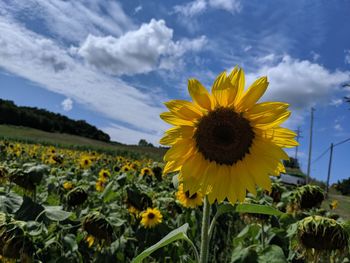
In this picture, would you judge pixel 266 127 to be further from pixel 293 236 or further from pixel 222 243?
pixel 222 243

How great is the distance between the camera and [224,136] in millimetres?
1844

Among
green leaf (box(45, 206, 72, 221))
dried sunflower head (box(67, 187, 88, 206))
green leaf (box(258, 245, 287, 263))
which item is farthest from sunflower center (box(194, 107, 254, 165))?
dried sunflower head (box(67, 187, 88, 206))

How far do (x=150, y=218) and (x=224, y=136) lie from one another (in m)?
2.76

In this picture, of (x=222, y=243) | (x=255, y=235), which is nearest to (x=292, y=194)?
(x=255, y=235)

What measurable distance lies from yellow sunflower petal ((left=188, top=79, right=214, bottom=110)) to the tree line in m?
52.2

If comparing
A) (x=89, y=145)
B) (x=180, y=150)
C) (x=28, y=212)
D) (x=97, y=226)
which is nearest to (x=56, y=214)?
(x=28, y=212)

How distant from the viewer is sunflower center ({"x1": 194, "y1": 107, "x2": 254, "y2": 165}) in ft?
6.04

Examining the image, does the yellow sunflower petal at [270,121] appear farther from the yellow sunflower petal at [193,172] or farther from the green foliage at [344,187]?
the green foliage at [344,187]

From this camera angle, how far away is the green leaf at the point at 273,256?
88.7 inches

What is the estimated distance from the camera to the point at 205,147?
1.87 metres

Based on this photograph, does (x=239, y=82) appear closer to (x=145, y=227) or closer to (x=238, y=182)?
(x=238, y=182)

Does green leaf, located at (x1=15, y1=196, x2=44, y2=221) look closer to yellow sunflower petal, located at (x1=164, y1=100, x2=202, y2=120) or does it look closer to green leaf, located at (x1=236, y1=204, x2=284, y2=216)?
yellow sunflower petal, located at (x1=164, y1=100, x2=202, y2=120)

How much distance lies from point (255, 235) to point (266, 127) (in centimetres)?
169

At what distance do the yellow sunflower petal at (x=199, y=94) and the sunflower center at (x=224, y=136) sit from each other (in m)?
0.05
